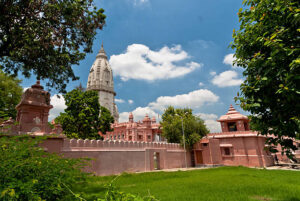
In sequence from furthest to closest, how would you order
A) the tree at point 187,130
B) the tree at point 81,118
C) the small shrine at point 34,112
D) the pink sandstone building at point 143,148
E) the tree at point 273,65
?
the tree at point 187,130
the tree at point 81,118
the pink sandstone building at point 143,148
the small shrine at point 34,112
the tree at point 273,65

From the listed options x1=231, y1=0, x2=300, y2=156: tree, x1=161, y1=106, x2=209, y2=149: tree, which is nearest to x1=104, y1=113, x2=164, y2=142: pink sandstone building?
x1=161, y1=106, x2=209, y2=149: tree

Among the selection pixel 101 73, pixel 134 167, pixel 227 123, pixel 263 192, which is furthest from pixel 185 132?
pixel 101 73

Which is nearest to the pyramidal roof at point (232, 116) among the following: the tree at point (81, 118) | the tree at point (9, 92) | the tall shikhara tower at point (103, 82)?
the tree at point (81, 118)

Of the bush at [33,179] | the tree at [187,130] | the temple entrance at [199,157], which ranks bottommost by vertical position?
the temple entrance at [199,157]

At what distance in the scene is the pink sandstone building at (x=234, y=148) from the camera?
2320 centimetres

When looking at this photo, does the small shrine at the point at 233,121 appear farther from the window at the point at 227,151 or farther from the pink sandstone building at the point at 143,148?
the window at the point at 227,151

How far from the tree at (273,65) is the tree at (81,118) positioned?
21250mm

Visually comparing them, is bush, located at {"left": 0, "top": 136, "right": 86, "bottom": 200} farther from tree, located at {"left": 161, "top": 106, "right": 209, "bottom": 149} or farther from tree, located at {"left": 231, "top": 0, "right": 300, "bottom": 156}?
tree, located at {"left": 161, "top": 106, "right": 209, "bottom": 149}

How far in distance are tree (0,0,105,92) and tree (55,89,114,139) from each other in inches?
468

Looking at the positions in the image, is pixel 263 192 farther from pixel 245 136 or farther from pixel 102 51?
pixel 102 51

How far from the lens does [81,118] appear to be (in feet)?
73.5

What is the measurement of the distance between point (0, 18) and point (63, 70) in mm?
3885

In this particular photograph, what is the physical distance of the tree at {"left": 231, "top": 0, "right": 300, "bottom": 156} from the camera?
3.43 m

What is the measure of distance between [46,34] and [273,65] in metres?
10.1
